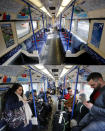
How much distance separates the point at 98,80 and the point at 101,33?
1927 millimetres

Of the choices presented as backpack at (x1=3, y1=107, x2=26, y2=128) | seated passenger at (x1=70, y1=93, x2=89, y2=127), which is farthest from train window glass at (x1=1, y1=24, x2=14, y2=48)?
seated passenger at (x1=70, y1=93, x2=89, y2=127)

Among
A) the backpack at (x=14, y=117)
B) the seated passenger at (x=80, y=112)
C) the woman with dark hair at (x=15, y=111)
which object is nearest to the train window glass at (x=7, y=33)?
the woman with dark hair at (x=15, y=111)

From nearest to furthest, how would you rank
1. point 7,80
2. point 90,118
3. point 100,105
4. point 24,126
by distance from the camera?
point 100,105
point 90,118
point 24,126
point 7,80

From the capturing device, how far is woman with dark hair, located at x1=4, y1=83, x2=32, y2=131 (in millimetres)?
1597

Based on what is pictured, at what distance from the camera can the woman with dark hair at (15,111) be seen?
160 cm

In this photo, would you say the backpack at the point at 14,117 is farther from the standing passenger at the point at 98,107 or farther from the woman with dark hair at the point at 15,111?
the standing passenger at the point at 98,107

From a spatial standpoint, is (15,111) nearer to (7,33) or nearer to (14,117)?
(14,117)

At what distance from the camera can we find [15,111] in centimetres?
163

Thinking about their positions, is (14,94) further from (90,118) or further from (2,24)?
(2,24)

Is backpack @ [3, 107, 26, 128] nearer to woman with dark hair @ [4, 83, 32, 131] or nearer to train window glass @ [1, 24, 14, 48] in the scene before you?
woman with dark hair @ [4, 83, 32, 131]

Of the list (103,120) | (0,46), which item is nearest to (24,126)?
(103,120)

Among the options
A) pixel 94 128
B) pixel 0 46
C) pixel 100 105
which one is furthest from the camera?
pixel 0 46

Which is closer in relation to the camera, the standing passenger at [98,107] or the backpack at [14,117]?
the standing passenger at [98,107]

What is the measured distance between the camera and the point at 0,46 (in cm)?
270
